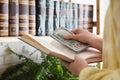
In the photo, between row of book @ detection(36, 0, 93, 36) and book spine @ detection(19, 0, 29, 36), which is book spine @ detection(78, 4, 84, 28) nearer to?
row of book @ detection(36, 0, 93, 36)

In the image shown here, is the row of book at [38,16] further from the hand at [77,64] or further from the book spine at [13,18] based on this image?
the hand at [77,64]

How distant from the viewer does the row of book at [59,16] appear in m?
1.09

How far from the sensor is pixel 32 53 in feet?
3.73

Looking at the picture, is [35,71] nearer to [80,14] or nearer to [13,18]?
[13,18]

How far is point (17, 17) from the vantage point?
99 centimetres

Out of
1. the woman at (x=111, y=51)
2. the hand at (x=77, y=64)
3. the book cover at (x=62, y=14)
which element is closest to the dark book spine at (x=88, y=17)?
the book cover at (x=62, y=14)

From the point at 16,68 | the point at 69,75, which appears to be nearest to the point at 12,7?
the point at 16,68

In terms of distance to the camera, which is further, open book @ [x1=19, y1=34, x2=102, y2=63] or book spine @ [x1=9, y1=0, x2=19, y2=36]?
book spine @ [x1=9, y1=0, x2=19, y2=36]

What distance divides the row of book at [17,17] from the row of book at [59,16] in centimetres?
4

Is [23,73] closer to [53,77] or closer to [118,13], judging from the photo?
[53,77]

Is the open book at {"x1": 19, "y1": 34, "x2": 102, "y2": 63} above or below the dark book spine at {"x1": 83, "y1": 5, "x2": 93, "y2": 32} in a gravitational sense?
below

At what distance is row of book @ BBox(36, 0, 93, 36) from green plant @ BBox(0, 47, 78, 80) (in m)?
0.13

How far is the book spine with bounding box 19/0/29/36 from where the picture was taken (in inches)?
39.7

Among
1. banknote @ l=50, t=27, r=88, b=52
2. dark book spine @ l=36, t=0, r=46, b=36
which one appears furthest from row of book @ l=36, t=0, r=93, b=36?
banknote @ l=50, t=27, r=88, b=52
